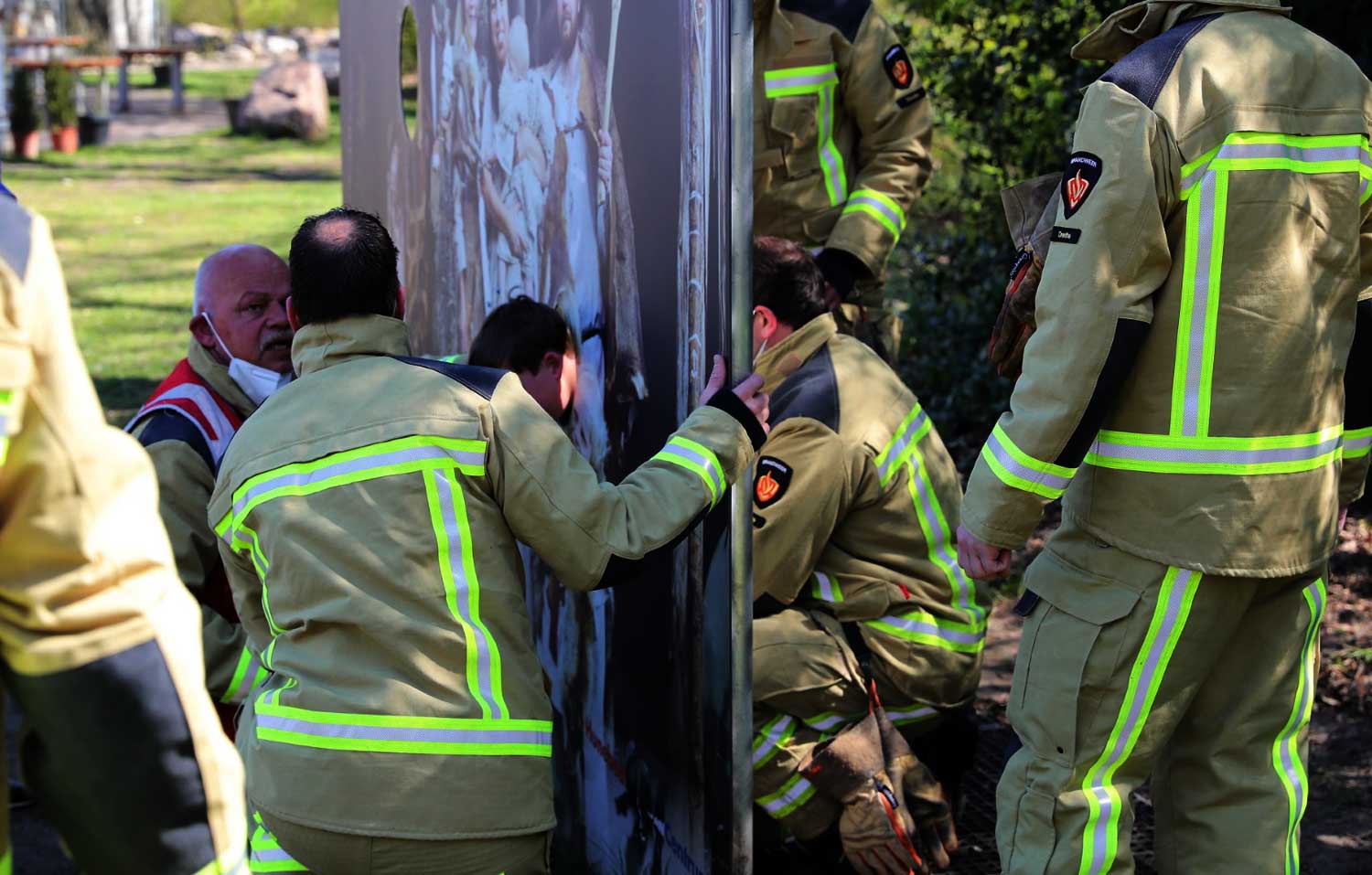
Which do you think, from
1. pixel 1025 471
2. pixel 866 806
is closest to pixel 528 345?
pixel 1025 471

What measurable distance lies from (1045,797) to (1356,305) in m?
1.08

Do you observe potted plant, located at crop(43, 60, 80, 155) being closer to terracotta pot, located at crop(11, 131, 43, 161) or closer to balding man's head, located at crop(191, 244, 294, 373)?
terracotta pot, located at crop(11, 131, 43, 161)

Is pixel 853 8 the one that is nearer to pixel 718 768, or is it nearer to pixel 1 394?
pixel 718 768

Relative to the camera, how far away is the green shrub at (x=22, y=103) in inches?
737

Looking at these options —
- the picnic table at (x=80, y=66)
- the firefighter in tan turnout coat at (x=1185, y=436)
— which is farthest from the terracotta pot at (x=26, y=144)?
the firefighter in tan turnout coat at (x=1185, y=436)

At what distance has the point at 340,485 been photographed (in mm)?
2531

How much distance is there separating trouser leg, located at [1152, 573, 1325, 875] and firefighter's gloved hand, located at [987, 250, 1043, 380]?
607mm

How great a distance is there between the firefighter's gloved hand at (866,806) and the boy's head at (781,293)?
0.90 meters

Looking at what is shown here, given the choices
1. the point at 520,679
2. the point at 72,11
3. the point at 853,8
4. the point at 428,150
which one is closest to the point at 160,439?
the point at 520,679

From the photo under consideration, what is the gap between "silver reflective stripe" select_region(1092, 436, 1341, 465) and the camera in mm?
2619

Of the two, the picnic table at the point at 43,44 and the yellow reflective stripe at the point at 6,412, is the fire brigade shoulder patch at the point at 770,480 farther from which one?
the picnic table at the point at 43,44

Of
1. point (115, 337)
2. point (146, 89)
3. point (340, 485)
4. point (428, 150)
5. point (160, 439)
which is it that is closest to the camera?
point (340, 485)

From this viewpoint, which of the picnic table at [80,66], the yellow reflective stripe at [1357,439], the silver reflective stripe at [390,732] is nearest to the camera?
the silver reflective stripe at [390,732]

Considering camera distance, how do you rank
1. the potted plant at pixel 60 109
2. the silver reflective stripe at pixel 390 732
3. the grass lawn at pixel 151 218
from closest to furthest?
the silver reflective stripe at pixel 390 732, the grass lawn at pixel 151 218, the potted plant at pixel 60 109
